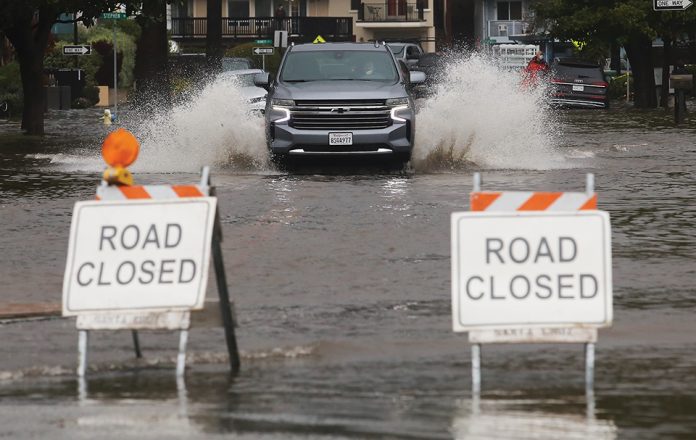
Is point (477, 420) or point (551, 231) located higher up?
point (551, 231)

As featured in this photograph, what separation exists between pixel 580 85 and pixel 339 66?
1115 inches

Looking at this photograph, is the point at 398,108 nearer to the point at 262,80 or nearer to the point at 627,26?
the point at 262,80

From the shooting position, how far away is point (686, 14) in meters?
50.2

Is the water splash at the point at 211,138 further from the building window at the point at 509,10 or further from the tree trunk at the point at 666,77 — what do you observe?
the building window at the point at 509,10

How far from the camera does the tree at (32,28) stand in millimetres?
32875

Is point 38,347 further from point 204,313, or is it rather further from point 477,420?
point 477,420

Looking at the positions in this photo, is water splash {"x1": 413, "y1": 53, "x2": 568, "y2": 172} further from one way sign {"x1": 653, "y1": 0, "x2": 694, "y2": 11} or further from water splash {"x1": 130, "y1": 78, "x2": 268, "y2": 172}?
one way sign {"x1": 653, "y1": 0, "x2": 694, "y2": 11}

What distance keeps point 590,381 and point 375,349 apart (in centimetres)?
179

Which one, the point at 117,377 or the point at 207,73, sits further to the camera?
the point at 207,73

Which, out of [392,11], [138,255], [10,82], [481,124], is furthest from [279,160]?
[392,11]

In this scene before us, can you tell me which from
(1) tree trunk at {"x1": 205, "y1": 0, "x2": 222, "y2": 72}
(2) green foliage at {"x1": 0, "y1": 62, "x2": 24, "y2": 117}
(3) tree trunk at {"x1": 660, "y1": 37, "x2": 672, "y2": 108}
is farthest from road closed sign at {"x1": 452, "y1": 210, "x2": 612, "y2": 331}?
(1) tree trunk at {"x1": 205, "y1": 0, "x2": 222, "y2": 72}

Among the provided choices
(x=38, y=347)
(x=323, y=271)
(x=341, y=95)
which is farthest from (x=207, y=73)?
(x=38, y=347)

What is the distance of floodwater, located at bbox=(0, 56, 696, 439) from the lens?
806cm

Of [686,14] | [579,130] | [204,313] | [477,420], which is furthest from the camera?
[686,14]
